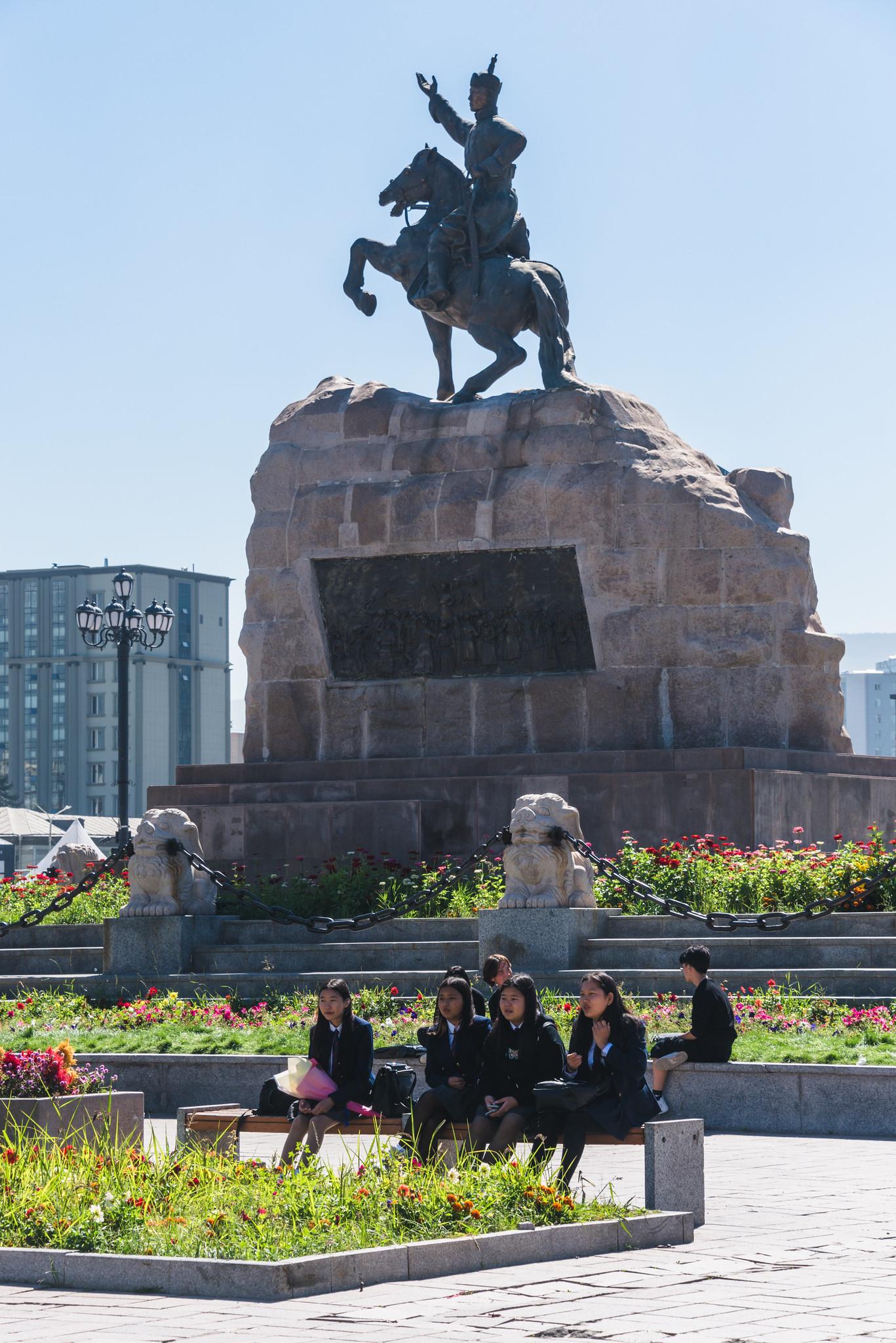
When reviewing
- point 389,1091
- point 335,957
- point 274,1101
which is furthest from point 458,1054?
point 335,957

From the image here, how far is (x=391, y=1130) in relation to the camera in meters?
9.20

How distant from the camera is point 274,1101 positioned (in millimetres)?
9492

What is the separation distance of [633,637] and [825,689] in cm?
203

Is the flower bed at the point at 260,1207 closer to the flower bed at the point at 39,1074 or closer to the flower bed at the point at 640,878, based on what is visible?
the flower bed at the point at 39,1074

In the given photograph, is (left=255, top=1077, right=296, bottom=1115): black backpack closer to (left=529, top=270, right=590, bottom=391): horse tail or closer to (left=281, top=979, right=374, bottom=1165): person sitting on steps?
(left=281, top=979, right=374, bottom=1165): person sitting on steps

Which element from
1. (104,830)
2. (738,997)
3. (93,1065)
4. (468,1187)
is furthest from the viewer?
(104,830)

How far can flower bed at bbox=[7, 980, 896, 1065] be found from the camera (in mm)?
12211

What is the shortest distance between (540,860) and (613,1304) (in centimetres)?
901

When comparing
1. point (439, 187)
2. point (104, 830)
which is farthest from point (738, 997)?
point (104, 830)

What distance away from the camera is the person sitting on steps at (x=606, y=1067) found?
8836mm

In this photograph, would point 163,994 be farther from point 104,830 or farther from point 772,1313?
point 104,830

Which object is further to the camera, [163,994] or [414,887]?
[414,887]

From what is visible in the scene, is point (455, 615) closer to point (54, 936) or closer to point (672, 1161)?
point (54, 936)

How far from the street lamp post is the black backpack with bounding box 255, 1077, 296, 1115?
1626 centimetres
